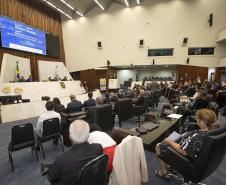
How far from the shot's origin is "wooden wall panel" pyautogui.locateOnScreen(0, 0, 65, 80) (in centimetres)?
1010

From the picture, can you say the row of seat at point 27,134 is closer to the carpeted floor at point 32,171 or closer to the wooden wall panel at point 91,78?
the carpeted floor at point 32,171

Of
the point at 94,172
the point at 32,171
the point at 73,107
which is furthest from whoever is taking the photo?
the point at 73,107

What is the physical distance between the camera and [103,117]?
400 cm

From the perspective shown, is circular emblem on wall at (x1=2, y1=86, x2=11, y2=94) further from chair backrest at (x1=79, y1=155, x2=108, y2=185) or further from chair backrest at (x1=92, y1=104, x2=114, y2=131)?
chair backrest at (x1=79, y1=155, x2=108, y2=185)

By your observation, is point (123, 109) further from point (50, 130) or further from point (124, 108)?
point (50, 130)

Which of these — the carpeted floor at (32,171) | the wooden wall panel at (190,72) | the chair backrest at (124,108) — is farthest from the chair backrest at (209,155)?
the wooden wall panel at (190,72)

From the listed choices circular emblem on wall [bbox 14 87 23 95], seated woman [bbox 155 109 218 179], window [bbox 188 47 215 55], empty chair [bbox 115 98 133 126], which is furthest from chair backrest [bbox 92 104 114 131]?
window [bbox 188 47 215 55]

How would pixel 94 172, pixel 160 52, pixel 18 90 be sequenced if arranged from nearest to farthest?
pixel 94 172 → pixel 18 90 → pixel 160 52

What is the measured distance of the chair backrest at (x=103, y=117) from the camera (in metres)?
3.83

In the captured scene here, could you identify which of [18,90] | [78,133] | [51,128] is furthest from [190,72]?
[78,133]

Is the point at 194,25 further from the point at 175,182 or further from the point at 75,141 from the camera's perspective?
the point at 75,141

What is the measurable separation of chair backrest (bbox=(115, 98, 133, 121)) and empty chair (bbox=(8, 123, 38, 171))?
242 cm

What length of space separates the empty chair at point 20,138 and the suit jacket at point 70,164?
5.75 ft

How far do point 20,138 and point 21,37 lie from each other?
390 inches
